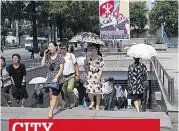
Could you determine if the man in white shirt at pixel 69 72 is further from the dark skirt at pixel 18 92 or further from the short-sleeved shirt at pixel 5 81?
the short-sleeved shirt at pixel 5 81

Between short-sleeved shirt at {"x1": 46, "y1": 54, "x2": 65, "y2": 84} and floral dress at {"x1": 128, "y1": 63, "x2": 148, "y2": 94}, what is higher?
short-sleeved shirt at {"x1": 46, "y1": 54, "x2": 65, "y2": 84}

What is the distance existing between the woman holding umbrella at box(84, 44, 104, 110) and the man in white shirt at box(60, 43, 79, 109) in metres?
0.34

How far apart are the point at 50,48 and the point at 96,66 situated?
1429 millimetres

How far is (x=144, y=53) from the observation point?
915cm

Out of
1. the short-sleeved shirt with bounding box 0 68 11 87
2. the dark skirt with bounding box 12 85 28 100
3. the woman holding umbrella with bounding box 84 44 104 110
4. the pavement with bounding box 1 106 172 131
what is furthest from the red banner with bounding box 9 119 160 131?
the short-sleeved shirt with bounding box 0 68 11 87

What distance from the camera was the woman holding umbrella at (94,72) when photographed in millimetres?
8195

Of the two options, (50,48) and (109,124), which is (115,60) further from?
(109,124)

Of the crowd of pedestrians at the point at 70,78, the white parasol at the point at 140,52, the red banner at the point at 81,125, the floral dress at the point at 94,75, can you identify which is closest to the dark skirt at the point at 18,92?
the crowd of pedestrians at the point at 70,78

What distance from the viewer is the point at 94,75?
8352 millimetres

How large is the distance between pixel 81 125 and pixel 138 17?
75591 mm

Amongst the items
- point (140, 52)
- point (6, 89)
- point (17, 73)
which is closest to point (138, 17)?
point (140, 52)

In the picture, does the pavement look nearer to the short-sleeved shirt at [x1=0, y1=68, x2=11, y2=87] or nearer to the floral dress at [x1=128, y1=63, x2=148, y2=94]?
the floral dress at [x1=128, y1=63, x2=148, y2=94]

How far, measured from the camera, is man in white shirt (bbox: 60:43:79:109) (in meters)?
8.49

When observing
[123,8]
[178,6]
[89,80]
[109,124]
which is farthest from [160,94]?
[178,6]
